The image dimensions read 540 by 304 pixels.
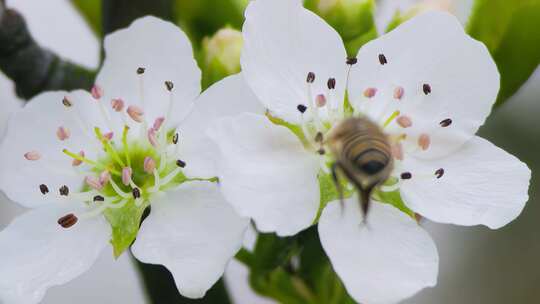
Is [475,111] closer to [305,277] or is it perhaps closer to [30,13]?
[305,277]

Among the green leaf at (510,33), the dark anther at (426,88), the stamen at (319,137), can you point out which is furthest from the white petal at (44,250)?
the green leaf at (510,33)

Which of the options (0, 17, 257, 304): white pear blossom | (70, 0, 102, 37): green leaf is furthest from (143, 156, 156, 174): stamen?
(70, 0, 102, 37): green leaf

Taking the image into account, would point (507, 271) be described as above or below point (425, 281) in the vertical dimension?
below

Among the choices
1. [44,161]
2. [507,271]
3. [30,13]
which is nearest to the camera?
[44,161]

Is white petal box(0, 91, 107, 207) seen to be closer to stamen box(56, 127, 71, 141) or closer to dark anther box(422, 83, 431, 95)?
stamen box(56, 127, 71, 141)

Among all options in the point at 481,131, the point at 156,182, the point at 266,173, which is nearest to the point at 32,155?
the point at 156,182

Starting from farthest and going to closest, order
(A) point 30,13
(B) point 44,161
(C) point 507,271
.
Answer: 1. (C) point 507,271
2. (A) point 30,13
3. (B) point 44,161

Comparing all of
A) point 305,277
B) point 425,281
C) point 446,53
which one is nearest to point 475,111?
point 446,53

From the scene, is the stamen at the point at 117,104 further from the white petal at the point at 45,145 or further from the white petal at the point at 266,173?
the white petal at the point at 266,173
